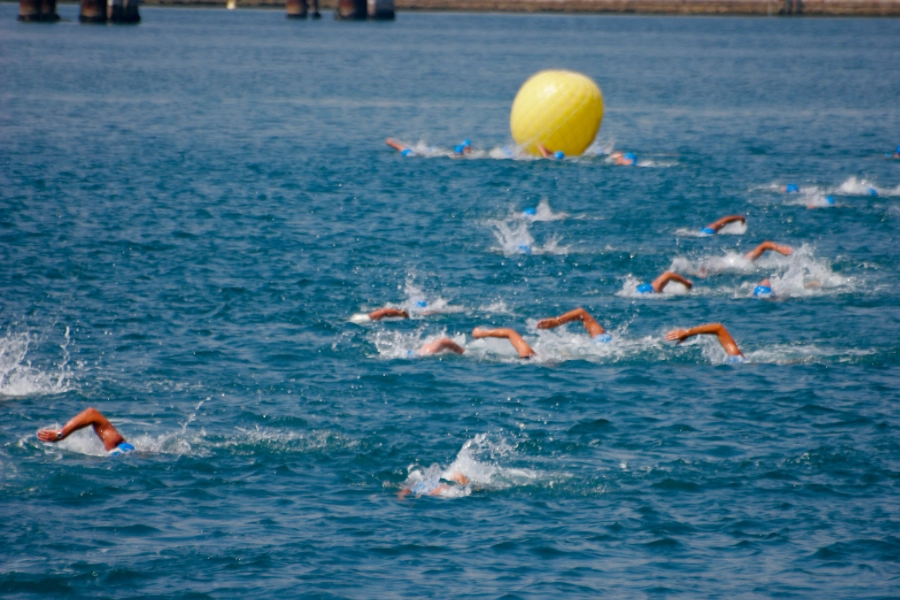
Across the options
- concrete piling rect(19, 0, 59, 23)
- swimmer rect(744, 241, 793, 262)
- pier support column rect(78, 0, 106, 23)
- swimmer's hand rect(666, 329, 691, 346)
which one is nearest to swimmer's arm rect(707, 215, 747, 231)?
swimmer rect(744, 241, 793, 262)

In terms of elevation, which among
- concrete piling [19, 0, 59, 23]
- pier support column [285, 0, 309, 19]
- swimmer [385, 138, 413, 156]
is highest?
pier support column [285, 0, 309, 19]

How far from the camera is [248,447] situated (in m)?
16.7

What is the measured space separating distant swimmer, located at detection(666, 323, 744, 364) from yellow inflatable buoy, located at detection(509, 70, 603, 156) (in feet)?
63.3

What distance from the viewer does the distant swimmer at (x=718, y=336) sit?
20.0 metres

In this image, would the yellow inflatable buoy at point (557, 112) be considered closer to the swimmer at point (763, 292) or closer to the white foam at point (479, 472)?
the swimmer at point (763, 292)

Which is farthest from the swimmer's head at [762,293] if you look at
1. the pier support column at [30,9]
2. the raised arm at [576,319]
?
the pier support column at [30,9]

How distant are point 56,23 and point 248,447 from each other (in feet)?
455

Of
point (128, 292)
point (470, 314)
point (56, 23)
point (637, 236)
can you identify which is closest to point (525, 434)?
point (470, 314)

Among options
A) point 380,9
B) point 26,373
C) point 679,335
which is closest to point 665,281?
point 679,335

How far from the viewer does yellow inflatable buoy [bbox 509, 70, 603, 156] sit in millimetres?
38938

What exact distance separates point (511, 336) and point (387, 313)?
3220 mm

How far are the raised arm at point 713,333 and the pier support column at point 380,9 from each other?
14087 cm

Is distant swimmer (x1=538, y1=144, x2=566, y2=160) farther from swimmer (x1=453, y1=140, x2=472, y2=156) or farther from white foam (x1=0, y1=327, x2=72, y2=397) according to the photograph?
white foam (x1=0, y1=327, x2=72, y2=397)

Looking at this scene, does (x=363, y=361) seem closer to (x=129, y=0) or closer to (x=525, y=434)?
(x=525, y=434)
